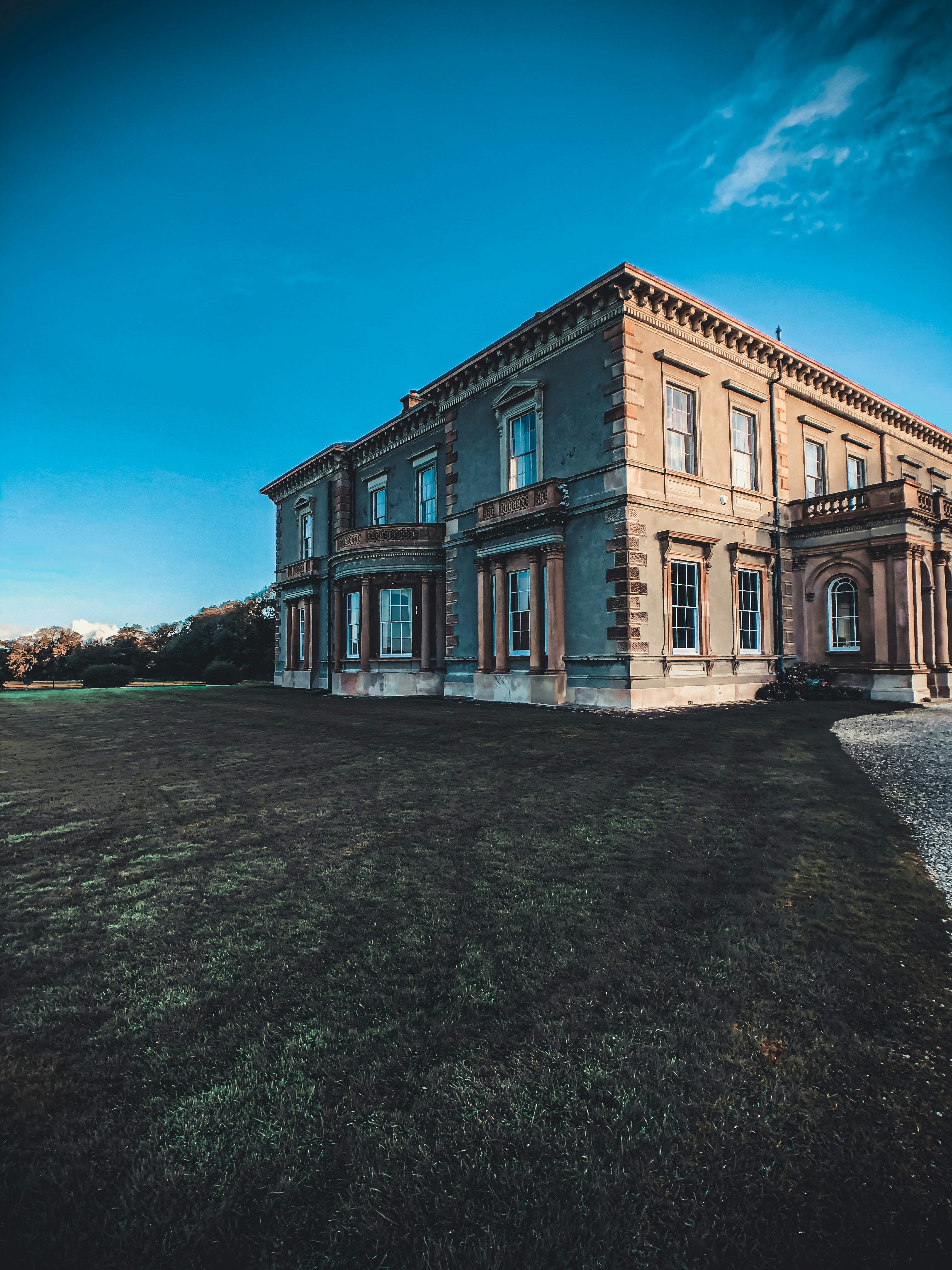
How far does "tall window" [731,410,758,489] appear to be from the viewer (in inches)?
744

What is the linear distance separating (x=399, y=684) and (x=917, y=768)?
16.7 m

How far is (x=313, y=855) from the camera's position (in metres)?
4.53

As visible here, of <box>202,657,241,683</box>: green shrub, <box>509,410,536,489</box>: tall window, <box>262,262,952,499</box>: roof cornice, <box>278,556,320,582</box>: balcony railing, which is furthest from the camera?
<box>202,657,241,683</box>: green shrub

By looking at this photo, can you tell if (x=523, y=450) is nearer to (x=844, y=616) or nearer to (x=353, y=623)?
(x=353, y=623)

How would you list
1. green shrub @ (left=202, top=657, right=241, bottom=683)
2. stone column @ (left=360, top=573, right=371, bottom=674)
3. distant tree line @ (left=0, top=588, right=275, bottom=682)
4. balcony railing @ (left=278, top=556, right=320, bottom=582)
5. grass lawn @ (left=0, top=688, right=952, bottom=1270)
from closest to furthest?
grass lawn @ (left=0, top=688, right=952, bottom=1270), stone column @ (left=360, top=573, right=371, bottom=674), balcony railing @ (left=278, top=556, right=320, bottom=582), green shrub @ (left=202, top=657, right=241, bottom=683), distant tree line @ (left=0, top=588, right=275, bottom=682)

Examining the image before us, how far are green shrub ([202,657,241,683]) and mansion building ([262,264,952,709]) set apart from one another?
1753 centimetres

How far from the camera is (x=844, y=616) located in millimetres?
19016

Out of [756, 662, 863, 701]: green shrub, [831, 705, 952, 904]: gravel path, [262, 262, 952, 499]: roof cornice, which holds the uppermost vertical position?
[262, 262, 952, 499]: roof cornice

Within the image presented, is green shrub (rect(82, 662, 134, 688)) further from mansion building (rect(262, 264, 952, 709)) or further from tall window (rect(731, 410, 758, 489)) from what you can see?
tall window (rect(731, 410, 758, 489))

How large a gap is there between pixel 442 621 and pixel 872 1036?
20.3 m

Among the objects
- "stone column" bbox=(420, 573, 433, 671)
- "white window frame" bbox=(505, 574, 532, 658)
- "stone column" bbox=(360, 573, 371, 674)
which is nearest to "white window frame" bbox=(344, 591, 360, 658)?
"stone column" bbox=(360, 573, 371, 674)

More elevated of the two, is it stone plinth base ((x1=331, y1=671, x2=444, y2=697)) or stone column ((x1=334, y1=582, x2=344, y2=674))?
stone column ((x1=334, y1=582, x2=344, y2=674))

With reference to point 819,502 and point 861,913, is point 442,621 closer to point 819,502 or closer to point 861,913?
point 819,502

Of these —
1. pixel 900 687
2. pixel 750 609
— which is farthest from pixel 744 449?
pixel 900 687
